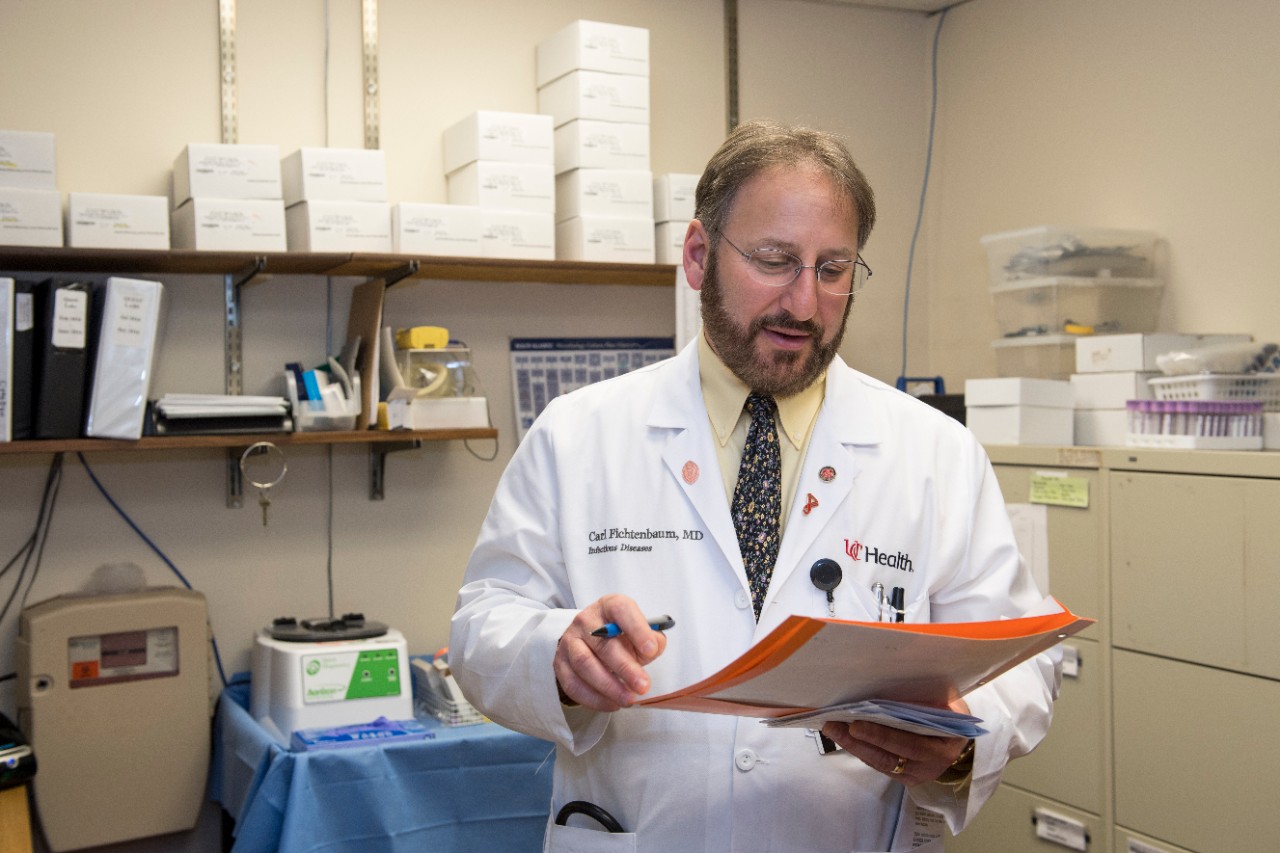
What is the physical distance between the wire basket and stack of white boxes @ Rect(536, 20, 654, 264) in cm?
121

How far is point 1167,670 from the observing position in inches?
94.7

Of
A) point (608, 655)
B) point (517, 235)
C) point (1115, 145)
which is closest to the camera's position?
point (608, 655)

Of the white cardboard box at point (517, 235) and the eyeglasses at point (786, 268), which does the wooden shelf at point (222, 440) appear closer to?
the white cardboard box at point (517, 235)

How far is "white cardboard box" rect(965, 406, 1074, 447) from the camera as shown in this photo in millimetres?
2736

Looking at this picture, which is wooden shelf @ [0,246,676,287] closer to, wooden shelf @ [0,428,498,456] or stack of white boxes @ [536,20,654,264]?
stack of white boxes @ [536,20,654,264]

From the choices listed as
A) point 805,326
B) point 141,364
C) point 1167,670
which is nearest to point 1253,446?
point 1167,670

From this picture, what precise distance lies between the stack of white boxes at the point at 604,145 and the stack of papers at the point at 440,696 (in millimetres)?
1021

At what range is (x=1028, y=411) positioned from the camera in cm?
274

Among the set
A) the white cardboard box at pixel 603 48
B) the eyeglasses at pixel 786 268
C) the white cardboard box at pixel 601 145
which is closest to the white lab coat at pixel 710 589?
the eyeglasses at pixel 786 268

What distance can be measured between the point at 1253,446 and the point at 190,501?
232cm

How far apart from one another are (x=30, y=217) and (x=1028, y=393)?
2.15m

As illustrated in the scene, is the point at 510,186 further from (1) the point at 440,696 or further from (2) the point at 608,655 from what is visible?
(2) the point at 608,655

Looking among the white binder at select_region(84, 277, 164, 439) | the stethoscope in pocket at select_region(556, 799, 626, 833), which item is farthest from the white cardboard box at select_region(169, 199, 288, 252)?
the stethoscope in pocket at select_region(556, 799, 626, 833)

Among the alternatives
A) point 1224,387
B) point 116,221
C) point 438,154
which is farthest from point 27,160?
point 1224,387
